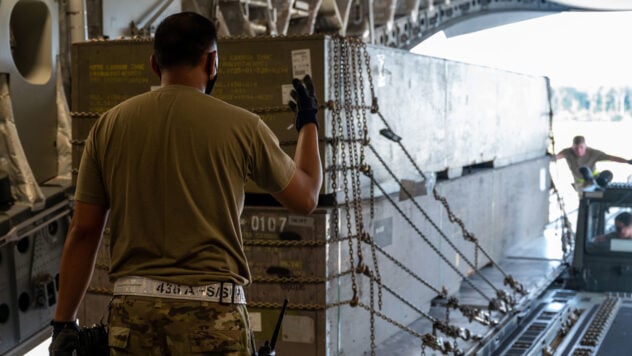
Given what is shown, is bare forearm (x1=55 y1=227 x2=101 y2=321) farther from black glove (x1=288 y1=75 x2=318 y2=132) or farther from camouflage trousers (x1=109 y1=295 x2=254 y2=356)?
black glove (x1=288 y1=75 x2=318 y2=132)

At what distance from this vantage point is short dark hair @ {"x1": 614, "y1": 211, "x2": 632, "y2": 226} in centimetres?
958

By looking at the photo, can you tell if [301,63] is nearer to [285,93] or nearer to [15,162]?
[285,93]

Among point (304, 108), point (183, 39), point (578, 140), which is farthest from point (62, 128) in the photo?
point (578, 140)

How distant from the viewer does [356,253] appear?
559 centimetres

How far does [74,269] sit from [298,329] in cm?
222

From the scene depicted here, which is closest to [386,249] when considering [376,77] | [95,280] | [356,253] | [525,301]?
[356,253]

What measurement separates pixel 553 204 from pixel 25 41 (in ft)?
37.9

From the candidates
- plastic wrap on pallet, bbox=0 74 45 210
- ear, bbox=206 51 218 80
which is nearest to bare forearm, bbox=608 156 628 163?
plastic wrap on pallet, bbox=0 74 45 210

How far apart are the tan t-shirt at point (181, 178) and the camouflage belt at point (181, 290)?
0.08ft

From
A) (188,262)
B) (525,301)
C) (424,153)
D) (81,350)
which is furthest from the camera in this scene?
(525,301)

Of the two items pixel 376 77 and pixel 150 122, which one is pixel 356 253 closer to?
pixel 376 77

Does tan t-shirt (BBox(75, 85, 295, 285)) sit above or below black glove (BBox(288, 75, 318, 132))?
below

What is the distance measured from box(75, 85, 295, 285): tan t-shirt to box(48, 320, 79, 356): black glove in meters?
0.30

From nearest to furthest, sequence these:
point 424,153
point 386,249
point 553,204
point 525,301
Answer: point 386,249 < point 424,153 < point 525,301 < point 553,204
